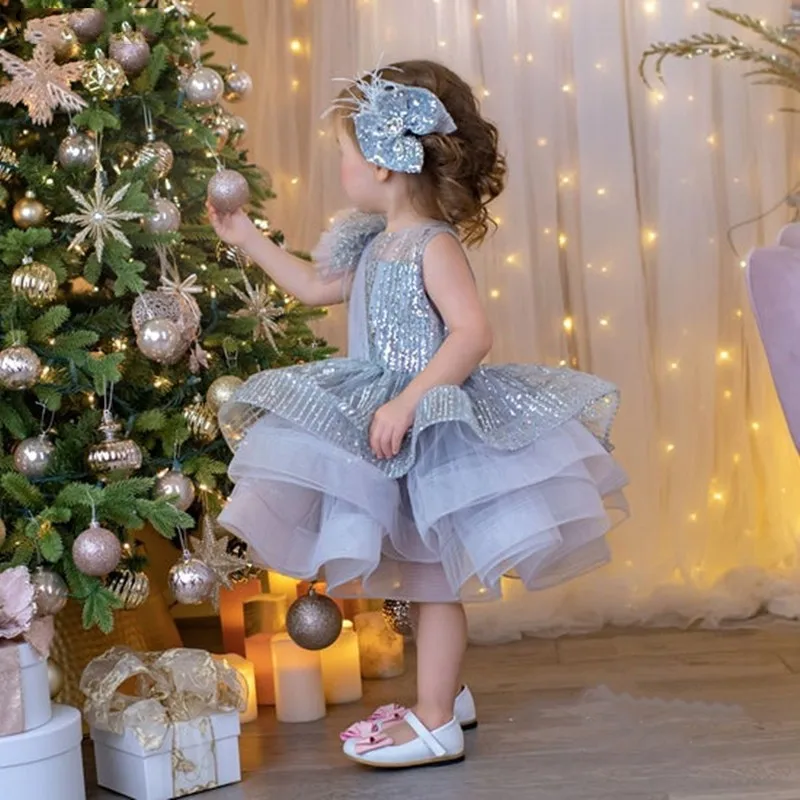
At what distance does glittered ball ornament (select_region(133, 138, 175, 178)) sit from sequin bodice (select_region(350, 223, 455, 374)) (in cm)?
38

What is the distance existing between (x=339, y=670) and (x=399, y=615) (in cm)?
17

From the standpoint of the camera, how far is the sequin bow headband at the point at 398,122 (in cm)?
217

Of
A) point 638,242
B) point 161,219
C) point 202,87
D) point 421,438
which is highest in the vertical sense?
point 202,87

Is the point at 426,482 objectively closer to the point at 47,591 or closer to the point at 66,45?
the point at 47,591

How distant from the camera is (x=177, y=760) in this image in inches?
81.4

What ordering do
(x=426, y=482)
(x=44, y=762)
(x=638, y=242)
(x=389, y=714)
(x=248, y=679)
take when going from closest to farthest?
(x=44, y=762) < (x=426, y=482) < (x=389, y=714) < (x=248, y=679) < (x=638, y=242)

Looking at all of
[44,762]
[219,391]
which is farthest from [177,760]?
[219,391]

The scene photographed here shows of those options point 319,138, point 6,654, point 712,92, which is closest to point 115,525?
point 6,654

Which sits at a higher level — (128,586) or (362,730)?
(128,586)

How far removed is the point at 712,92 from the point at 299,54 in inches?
37.2

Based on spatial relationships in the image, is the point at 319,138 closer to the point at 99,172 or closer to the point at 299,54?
the point at 299,54

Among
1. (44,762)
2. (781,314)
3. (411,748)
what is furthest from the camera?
(411,748)

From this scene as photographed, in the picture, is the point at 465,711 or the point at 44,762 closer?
the point at 44,762

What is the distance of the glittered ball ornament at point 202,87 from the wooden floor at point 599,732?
3.50 feet
